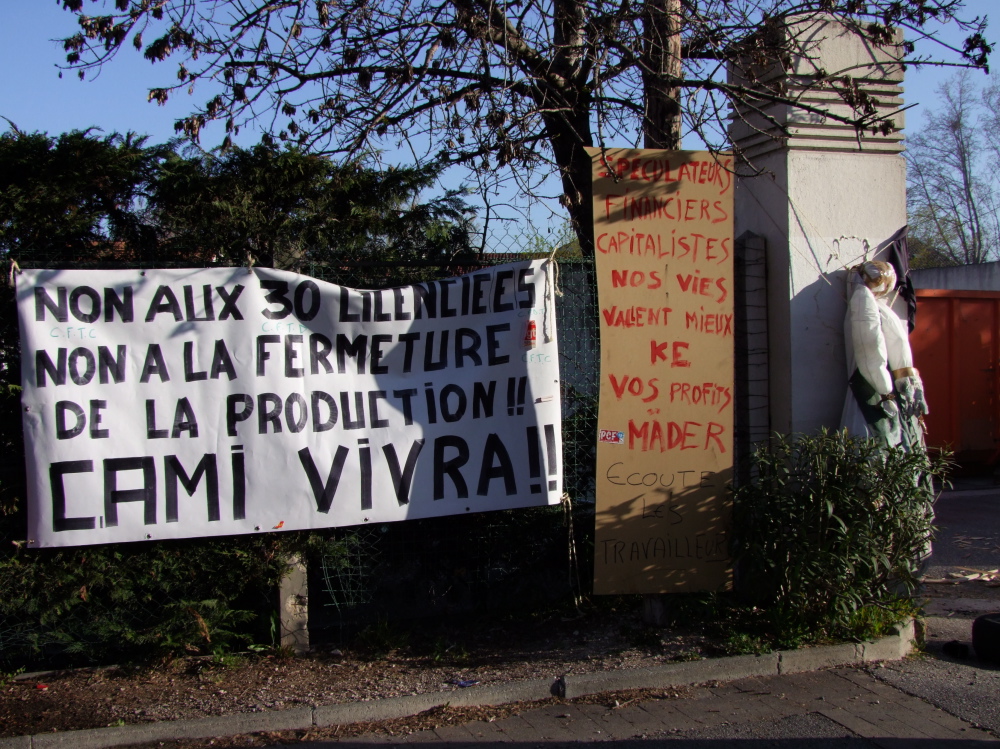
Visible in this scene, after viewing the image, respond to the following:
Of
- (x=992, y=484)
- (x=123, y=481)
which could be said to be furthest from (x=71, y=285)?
(x=992, y=484)

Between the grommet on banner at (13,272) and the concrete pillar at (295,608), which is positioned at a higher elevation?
the grommet on banner at (13,272)

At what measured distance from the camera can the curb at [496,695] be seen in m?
3.93

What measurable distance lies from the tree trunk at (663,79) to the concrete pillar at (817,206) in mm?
453

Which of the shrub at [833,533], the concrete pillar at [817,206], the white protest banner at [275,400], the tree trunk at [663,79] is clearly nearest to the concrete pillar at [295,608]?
the white protest banner at [275,400]

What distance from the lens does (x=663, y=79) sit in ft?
18.4

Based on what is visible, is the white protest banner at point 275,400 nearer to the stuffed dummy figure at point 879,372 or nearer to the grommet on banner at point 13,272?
the grommet on banner at point 13,272

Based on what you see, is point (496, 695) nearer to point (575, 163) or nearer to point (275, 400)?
point (275, 400)

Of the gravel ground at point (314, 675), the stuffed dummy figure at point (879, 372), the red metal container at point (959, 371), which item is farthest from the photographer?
the red metal container at point (959, 371)

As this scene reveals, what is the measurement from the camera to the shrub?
4699 millimetres

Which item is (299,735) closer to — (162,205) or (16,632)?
(16,632)

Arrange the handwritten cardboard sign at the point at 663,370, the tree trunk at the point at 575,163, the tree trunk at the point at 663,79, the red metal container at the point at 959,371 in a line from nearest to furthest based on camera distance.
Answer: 1. the handwritten cardboard sign at the point at 663,370
2. the tree trunk at the point at 663,79
3. the tree trunk at the point at 575,163
4. the red metal container at the point at 959,371

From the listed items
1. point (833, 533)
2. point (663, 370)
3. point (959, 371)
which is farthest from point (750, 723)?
point (959, 371)

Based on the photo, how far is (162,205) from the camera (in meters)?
5.12

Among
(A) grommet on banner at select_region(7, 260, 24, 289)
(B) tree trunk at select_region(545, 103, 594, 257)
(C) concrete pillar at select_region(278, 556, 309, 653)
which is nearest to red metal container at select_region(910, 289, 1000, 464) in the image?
(B) tree trunk at select_region(545, 103, 594, 257)
